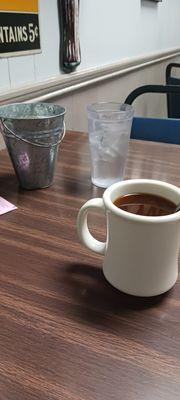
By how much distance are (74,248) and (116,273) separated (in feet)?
0.34

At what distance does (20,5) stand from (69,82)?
36 cm

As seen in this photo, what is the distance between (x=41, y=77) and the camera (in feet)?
3.75

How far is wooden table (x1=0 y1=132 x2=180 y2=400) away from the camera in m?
0.31

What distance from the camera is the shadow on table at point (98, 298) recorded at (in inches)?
15.4

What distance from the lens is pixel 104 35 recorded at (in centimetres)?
155

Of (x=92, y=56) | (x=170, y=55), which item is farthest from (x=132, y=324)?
(x=170, y=55)

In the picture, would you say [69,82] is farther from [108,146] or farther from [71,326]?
[71,326]

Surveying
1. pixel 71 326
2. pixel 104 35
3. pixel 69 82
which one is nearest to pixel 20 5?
pixel 69 82

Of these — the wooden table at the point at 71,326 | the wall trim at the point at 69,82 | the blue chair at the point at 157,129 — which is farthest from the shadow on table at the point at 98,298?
the blue chair at the point at 157,129

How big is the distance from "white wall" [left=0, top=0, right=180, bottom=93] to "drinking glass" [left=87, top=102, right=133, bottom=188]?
0.39m

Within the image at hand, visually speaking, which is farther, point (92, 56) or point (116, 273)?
point (92, 56)

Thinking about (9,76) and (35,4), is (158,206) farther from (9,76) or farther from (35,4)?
(35,4)

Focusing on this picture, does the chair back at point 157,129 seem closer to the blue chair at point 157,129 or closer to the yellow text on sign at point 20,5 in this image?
the blue chair at point 157,129

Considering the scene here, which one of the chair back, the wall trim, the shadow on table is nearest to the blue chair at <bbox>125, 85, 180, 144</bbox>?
the chair back
